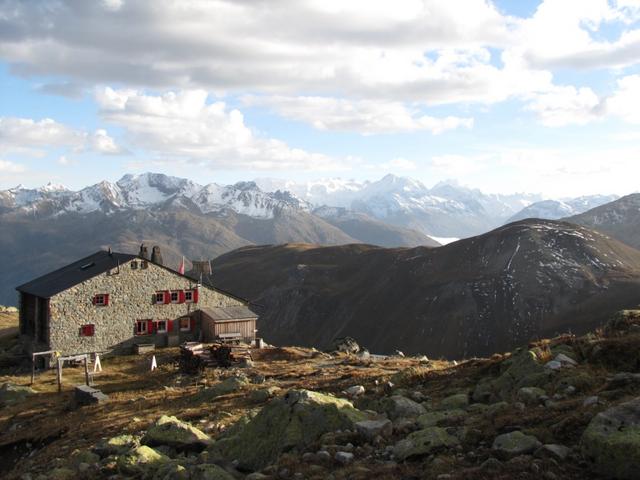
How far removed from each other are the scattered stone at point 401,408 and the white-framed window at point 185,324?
44065 mm

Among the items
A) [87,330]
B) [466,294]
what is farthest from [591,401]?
[466,294]

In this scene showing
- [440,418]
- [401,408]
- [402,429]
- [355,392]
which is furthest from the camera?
[355,392]

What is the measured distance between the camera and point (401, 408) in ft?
56.0

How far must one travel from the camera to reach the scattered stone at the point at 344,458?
13.0m

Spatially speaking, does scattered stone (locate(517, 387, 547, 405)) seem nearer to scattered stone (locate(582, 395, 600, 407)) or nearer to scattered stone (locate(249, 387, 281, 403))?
scattered stone (locate(582, 395, 600, 407))

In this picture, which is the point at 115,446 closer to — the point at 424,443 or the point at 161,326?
the point at 424,443

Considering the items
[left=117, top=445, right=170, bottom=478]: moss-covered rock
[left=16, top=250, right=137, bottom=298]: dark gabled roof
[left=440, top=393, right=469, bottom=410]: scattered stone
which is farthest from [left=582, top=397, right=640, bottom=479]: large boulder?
[left=16, top=250, right=137, bottom=298]: dark gabled roof

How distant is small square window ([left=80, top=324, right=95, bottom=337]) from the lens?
176 ft

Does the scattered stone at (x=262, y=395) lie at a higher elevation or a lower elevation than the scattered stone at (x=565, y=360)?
lower

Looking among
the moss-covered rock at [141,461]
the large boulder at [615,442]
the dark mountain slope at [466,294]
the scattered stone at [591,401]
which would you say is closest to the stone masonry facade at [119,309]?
the moss-covered rock at [141,461]

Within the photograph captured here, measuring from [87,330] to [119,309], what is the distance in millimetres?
3510

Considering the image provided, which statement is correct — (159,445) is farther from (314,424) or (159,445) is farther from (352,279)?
(352,279)

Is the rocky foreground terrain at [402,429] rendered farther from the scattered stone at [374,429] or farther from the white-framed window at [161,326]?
the white-framed window at [161,326]

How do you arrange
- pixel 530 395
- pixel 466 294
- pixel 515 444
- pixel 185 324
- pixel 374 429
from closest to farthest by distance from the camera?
pixel 515 444 < pixel 374 429 < pixel 530 395 < pixel 185 324 < pixel 466 294
